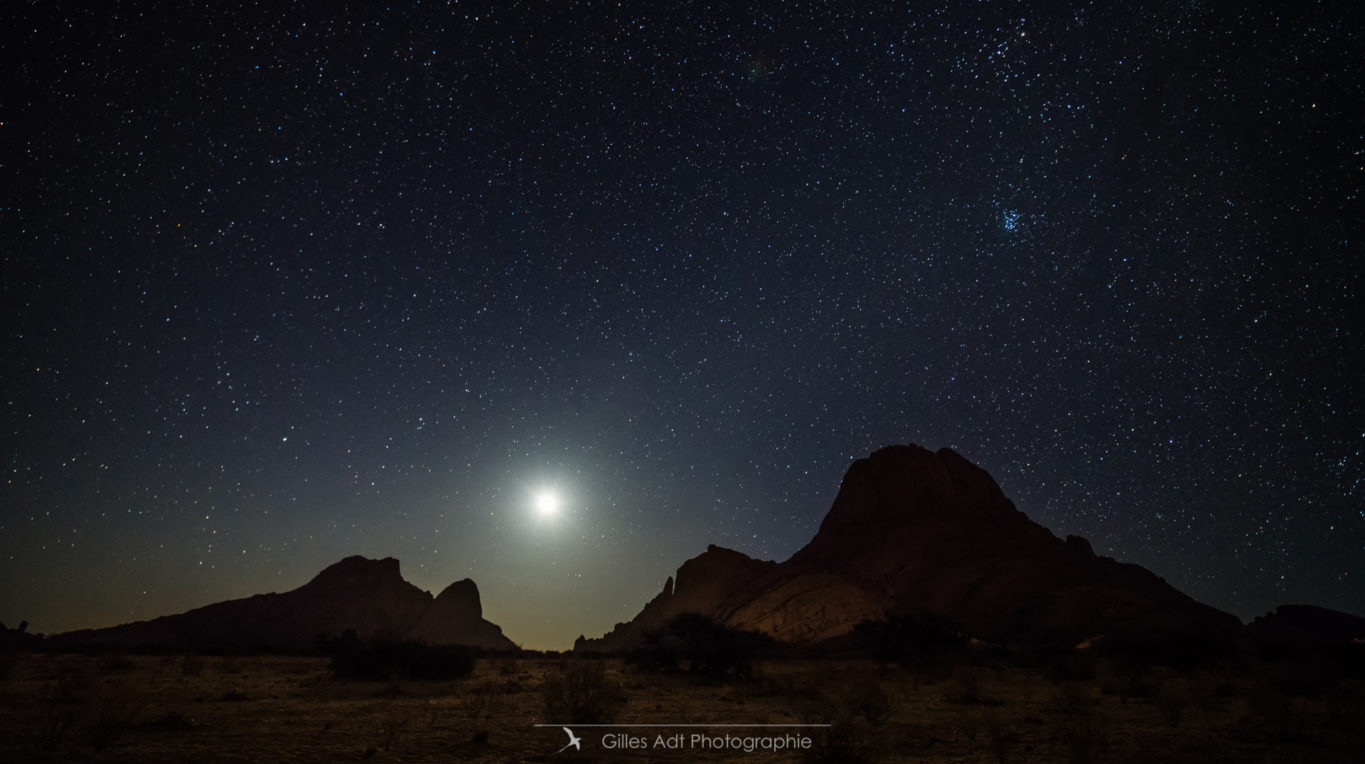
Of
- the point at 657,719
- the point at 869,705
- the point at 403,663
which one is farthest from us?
the point at 403,663

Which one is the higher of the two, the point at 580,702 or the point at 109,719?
the point at 109,719

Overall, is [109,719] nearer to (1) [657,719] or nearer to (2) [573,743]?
(2) [573,743]

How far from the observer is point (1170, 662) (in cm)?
2964

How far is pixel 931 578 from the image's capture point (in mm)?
67938

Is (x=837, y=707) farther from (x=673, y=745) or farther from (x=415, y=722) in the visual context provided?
(x=415, y=722)

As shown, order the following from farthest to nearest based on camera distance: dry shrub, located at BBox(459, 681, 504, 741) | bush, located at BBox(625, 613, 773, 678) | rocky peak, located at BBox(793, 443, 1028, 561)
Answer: rocky peak, located at BBox(793, 443, 1028, 561) < bush, located at BBox(625, 613, 773, 678) < dry shrub, located at BBox(459, 681, 504, 741)

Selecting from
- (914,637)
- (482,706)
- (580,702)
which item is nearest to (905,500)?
(914,637)

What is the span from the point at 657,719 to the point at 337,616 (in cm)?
10995

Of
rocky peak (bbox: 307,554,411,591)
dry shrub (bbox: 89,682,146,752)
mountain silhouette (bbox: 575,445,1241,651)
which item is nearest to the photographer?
dry shrub (bbox: 89,682,146,752)

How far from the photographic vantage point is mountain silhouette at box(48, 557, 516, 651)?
86.8 metres

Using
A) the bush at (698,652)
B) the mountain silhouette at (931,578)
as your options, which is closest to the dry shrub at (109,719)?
the bush at (698,652)

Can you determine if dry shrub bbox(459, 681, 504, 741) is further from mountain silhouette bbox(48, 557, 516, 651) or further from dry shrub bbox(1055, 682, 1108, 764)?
mountain silhouette bbox(48, 557, 516, 651)

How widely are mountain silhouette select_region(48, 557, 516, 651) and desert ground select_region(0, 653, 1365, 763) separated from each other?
6861 cm

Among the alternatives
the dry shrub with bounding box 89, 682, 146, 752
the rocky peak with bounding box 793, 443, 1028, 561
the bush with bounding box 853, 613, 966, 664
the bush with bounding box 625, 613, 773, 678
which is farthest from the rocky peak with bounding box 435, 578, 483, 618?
the dry shrub with bounding box 89, 682, 146, 752
